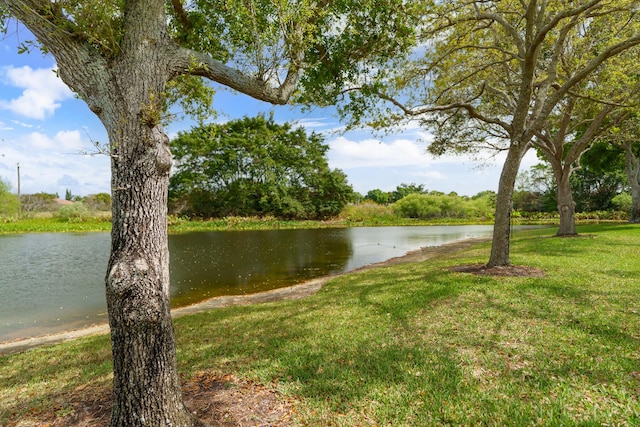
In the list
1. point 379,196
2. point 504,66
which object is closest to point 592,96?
point 504,66

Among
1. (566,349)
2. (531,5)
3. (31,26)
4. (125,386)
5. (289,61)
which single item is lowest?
(566,349)

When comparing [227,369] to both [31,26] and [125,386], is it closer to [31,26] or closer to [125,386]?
[125,386]

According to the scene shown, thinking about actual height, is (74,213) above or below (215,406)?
above

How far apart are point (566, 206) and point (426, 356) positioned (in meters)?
14.5

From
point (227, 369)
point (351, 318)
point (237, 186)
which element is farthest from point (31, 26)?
point (237, 186)

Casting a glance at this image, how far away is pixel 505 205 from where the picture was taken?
7848 mm

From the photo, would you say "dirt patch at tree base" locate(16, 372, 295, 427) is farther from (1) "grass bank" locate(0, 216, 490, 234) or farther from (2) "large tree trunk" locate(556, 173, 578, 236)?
(1) "grass bank" locate(0, 216, 490, 234)

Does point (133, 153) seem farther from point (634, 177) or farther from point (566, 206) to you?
point (634, 177)

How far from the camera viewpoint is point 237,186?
41.1 meters

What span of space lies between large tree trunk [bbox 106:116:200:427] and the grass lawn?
127cm

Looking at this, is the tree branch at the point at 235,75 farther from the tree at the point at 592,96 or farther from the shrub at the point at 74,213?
the shrub at the point at 74,213

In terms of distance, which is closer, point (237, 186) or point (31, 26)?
point (31, 26)

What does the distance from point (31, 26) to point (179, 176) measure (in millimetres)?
42064

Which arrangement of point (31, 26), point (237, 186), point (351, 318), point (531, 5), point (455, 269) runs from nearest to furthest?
point (31, 26), point (351, 318), point (531, 5), point (455, 269), point (237, 186)
